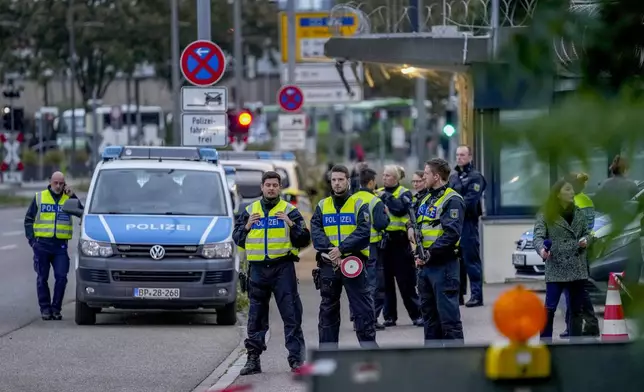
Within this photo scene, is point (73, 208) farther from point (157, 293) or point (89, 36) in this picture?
point (89, 36)

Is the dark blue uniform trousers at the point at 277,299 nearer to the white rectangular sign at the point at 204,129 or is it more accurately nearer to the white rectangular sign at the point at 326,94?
the white rectangular sign at the point at 204,129

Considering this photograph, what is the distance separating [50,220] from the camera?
1619 cm

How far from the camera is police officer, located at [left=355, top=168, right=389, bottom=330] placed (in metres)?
11.6

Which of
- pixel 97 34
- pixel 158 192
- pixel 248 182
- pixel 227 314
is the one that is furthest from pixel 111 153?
pixel 97 34

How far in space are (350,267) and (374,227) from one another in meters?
0.85

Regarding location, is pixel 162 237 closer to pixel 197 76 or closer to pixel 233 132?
pixel 197 76

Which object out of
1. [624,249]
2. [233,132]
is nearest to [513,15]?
[624,249]

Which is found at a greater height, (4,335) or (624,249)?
(624,249)

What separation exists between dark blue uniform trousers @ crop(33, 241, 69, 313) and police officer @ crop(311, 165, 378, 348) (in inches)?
222

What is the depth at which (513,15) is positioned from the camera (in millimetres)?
3027

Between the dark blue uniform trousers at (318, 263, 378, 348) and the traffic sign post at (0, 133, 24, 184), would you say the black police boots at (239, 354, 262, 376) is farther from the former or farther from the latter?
the traffic sign post at (0, 133, 24, 184)

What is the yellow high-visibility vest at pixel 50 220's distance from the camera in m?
16.2

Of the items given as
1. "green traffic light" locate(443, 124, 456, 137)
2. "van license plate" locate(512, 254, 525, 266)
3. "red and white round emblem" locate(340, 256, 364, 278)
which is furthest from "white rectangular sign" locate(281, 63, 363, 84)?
"red and white round emblem" locate(340, 256, 364, 278)

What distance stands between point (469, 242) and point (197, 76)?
13.5 feet
